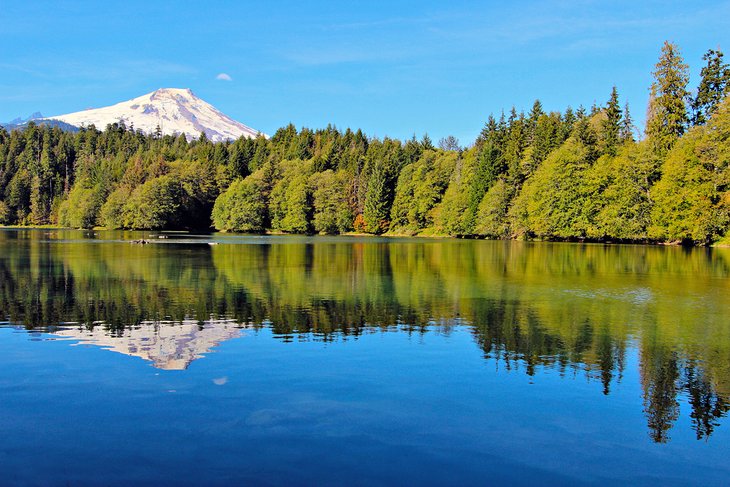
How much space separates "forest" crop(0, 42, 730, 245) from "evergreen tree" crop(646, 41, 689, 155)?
0.65 feet

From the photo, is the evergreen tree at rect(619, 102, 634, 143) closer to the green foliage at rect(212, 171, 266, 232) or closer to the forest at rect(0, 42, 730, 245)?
the forest at rect(0, 42, 730, 245)

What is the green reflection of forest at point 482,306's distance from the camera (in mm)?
16812

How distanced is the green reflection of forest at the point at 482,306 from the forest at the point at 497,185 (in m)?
45.2

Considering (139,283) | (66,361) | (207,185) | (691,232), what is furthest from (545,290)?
(207,185)

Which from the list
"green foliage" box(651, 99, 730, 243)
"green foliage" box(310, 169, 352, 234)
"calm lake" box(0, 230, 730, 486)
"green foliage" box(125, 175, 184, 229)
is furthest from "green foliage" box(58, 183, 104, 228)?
"calm lake" box(0, 230, 730, 486)

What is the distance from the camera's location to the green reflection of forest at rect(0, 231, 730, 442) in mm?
16812

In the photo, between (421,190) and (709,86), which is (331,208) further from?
(709,86)

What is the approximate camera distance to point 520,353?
1825cm

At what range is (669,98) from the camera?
3890 inches

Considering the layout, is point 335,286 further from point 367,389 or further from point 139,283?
point 367,389

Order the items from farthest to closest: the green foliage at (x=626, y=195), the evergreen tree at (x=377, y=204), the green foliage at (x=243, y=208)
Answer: the green foliage at (x=243, y=208) → the evergreen tree at (x=377, y=204) → the green foliage at (x=626, y=195)

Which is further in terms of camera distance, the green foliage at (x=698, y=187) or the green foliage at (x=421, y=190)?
the green foliage at (x=421, y=190)

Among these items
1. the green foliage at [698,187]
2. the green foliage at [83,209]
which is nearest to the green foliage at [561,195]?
the green foliage at [698,187]

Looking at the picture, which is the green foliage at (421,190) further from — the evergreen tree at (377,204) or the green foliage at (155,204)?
the green foliage at (155,204)
